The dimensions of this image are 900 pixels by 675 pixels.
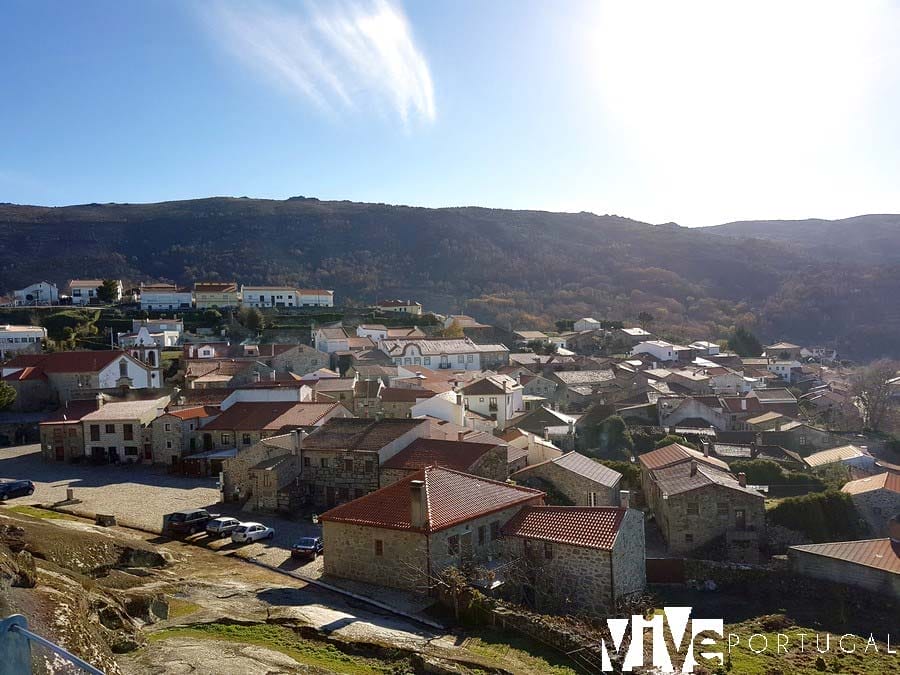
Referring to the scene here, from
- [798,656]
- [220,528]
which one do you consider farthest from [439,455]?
[798,656]

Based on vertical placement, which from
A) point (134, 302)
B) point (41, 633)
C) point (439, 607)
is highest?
point (134, 302)

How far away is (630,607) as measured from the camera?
1664cm

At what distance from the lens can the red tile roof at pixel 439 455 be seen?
25328mm

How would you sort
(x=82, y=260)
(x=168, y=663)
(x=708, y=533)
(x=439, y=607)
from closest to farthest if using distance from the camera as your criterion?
1. (x=168, y=663)
2. (x=439, y=607)
3. (x=708, y=533)
4. (x=82, y=260)

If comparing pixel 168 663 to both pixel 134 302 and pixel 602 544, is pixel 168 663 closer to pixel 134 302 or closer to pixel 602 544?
pixel 602 544

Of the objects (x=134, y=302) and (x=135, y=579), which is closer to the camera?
(x=135, y=579)

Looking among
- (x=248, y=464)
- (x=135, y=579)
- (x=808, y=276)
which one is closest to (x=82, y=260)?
(x=248, y=464)

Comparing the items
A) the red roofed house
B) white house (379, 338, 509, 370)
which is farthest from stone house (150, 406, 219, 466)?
white house (379, 338, 509, 370)

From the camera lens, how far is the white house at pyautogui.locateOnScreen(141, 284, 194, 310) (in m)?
78.5

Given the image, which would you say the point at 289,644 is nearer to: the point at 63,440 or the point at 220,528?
the point at 220,528

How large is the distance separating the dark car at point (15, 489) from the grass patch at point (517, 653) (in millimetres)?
23212

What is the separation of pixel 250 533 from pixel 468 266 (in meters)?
149

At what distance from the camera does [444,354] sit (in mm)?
65688

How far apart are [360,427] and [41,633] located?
19559mm
